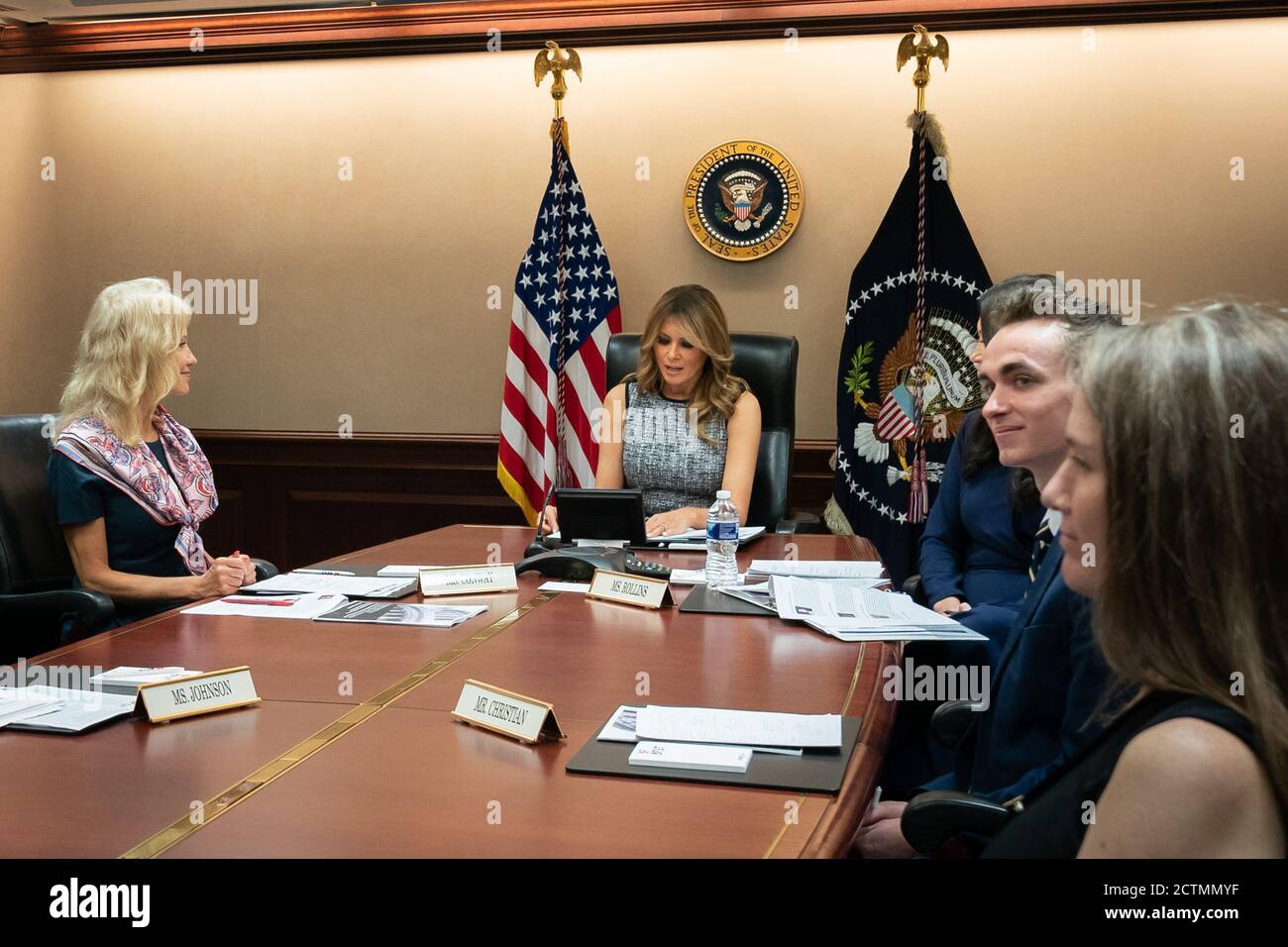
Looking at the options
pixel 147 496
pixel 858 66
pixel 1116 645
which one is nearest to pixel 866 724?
pixel 1116 645

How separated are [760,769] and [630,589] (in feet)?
3.23

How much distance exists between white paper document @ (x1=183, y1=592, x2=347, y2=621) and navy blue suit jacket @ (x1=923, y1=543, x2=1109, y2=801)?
1276mm

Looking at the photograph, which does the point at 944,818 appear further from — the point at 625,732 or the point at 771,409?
the point at 771,409

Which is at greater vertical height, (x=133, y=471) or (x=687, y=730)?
(x=133, y=471)

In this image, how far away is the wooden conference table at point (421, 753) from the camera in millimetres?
1155

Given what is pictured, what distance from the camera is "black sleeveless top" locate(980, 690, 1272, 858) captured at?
85 cm

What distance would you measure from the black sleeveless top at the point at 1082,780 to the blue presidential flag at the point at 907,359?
3.41 m

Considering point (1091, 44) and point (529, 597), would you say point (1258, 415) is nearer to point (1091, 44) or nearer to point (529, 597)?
point (529, 597)

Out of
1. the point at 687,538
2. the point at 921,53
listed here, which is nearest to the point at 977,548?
the point at 687,538

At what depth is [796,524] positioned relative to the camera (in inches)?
134

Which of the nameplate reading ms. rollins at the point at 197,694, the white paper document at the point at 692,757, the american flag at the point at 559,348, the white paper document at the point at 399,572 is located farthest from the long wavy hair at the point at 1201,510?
the american flag at the point at 559,348

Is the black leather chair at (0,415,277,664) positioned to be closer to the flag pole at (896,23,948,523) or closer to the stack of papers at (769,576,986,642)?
the stack of papers at (769,576,986,642)

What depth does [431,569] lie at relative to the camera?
2.44 metres
